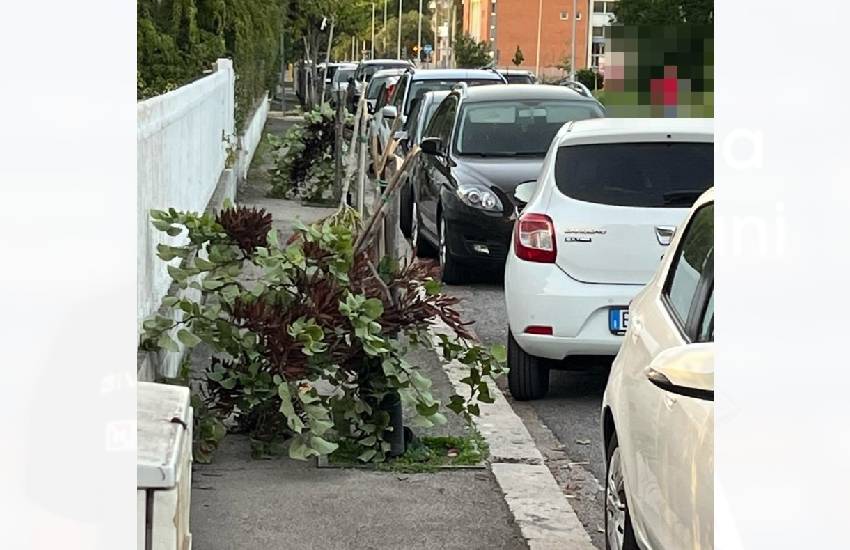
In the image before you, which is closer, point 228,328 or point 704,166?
point 228,328

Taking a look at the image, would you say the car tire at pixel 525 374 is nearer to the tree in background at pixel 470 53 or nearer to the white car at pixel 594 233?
the white car at pixel 594 233

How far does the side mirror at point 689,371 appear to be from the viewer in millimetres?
3311

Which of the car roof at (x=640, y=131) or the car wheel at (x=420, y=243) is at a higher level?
the car roof at (x=640, y=131)

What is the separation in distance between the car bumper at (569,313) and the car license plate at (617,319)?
2 cm

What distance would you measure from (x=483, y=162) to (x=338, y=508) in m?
6.89

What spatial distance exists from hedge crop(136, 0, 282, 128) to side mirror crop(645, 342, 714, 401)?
7905 millimetres

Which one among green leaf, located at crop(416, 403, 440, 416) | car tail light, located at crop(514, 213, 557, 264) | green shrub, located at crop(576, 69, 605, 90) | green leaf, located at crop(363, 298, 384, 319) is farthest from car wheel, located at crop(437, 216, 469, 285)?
green leaf, located at crop(363, 298, 384, 319)

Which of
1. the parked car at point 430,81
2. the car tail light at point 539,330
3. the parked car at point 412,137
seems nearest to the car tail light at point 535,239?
the car tail light at point 539,330

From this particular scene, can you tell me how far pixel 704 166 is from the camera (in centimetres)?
796

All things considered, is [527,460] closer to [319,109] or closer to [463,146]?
[463,146]

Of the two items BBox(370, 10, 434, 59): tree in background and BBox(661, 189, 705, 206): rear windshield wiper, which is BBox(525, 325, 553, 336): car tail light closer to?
BBox(661, 189, 705, 206): rear windshield wiper
